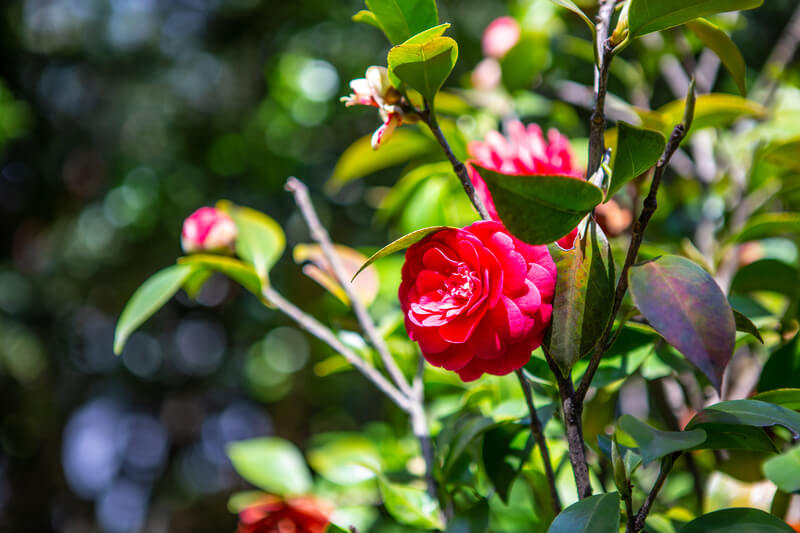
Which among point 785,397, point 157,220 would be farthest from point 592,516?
point 157,220

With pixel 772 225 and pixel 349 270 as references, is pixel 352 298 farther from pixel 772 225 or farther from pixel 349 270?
pixel 772 225

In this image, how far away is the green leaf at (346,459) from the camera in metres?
0.70

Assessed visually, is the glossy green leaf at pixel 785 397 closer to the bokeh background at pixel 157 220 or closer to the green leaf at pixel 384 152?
the green leaf at pixel 384 152

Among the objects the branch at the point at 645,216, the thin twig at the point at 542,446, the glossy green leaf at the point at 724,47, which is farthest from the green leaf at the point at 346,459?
the glossy green leaf at the point at 724,47

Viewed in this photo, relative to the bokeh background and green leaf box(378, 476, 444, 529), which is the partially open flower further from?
the bokeh background

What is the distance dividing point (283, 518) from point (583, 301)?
47 cm

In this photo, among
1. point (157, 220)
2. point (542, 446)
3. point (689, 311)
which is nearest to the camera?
point (689, 311)

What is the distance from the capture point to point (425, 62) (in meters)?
0.35

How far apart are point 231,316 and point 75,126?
92cm

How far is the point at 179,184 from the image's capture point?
2037 millimetres

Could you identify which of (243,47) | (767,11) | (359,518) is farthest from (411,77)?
(243,47)

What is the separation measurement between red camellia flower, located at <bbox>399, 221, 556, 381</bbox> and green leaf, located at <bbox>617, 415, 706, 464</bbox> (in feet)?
0.21

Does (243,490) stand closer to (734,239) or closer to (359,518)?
(359,518)

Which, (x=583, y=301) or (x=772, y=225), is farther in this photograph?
(x=772, y=225)
